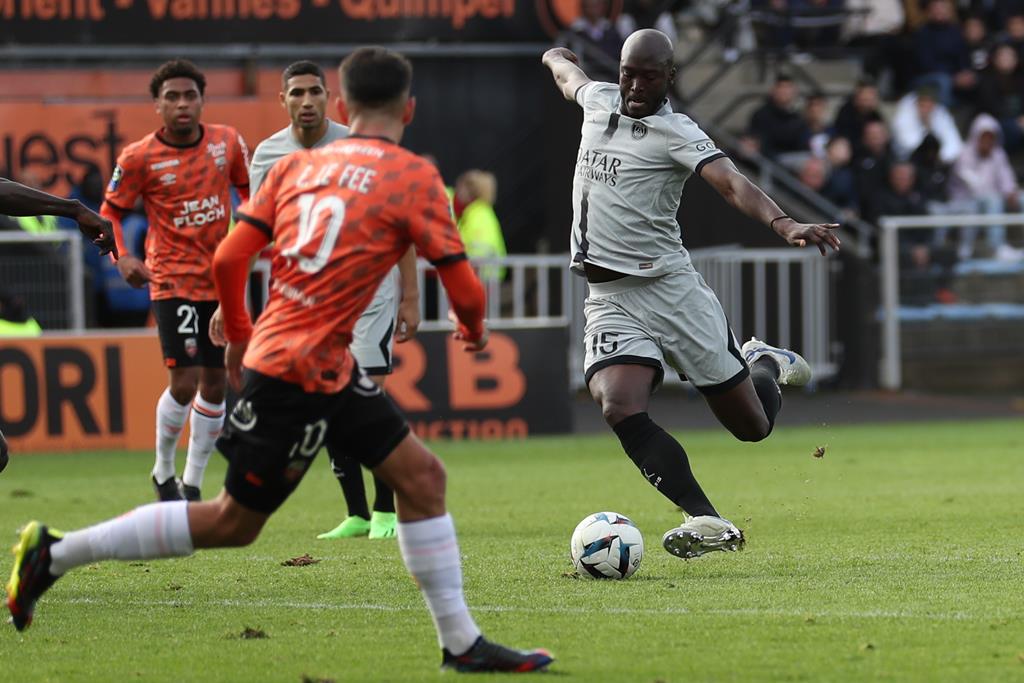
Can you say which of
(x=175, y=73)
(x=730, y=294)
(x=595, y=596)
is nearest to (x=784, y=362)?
(x=595, y=596)

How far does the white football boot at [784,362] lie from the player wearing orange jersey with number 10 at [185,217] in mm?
3114

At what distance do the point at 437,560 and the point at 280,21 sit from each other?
49.1ft

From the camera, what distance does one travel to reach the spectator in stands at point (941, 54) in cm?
2288

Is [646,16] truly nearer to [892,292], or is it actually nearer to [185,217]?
[892,292]

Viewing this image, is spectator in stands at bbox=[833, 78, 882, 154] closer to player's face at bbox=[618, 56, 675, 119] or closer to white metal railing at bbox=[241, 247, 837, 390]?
white metal railing at bbox=[241, 247, 837, 390]

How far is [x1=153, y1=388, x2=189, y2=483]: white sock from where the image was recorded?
1041cm

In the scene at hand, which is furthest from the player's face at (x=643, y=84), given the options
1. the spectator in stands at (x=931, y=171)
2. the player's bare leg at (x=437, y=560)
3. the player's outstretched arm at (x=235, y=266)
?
the spectator in stands at (x=931, y=171)

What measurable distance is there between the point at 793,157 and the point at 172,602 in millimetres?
14760

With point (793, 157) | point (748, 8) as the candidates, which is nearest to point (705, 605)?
point (793, 157)

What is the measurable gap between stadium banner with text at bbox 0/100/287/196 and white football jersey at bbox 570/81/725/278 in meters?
11.1

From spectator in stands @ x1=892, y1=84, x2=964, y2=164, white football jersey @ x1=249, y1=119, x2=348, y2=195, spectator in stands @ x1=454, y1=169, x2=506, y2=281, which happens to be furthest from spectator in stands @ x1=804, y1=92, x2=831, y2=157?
white football jersey @ x1=249, y1=119, x2=348, y2=195

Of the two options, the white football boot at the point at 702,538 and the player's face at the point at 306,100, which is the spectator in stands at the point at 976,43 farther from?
the white football boot at the point at 702,538

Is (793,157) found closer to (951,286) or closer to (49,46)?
(951,286)

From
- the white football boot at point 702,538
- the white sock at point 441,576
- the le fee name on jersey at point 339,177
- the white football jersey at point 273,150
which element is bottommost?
the white football boot at point 702,538
